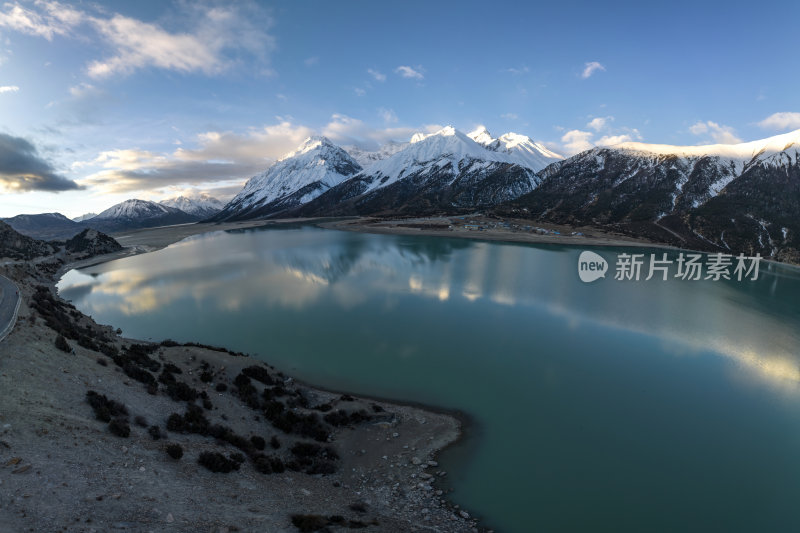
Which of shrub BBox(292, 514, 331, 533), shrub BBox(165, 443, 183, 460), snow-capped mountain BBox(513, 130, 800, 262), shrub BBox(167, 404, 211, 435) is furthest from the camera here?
snow-capped mountain BBox(513, 130, 800, 262)

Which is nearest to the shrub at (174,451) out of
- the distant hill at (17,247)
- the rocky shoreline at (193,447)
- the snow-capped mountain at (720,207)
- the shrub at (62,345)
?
the rocky shoreline at (193,447)

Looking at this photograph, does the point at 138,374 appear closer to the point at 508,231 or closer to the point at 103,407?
the point at 103,407

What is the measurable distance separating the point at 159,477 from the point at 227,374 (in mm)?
10982

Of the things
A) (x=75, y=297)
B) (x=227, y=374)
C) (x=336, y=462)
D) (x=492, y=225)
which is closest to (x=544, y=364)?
(x=336, y=462)

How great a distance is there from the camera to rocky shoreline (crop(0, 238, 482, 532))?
412 inches

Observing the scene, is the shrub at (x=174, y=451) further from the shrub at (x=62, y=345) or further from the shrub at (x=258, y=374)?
the shrub at (x=62, y=345)

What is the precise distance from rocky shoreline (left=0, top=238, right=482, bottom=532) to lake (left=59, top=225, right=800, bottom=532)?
3.03 m

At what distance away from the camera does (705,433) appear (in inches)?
838

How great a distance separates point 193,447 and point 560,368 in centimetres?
2582

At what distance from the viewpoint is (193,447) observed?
591 inches

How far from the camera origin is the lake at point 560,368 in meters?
16.7

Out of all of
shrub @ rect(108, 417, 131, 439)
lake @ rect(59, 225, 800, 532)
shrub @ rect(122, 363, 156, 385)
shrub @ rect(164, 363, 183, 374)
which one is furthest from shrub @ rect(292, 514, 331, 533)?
shrub @ rect(164, 363, 183, 374)

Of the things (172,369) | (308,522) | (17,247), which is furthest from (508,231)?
(17,247)

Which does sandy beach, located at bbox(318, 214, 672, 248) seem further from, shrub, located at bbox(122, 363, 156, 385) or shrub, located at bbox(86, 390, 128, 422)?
shrub, located at bbox(86, 390, 128, 422)
